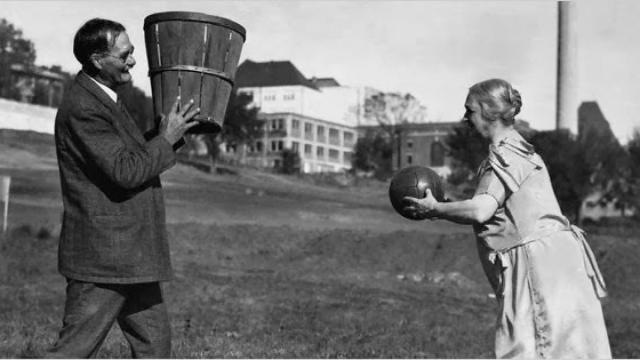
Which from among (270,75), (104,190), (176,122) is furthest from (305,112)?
(104,190)

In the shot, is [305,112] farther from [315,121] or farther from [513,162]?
[513,162]

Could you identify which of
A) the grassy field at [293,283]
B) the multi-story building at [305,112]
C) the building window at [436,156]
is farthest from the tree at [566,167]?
the multi-story building at [305,112]

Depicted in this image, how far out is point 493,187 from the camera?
527 cm

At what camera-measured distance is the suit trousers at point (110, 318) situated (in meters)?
4.95

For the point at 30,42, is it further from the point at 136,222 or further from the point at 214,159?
the point at 136,222

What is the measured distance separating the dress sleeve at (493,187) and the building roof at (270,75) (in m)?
120

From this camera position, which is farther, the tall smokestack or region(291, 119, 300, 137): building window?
region(291, 119, 300, 137): building window

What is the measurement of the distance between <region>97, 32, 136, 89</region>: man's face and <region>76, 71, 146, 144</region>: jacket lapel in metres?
0.09

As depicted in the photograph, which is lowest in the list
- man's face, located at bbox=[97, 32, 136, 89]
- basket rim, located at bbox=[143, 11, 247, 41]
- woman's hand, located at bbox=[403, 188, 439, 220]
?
woman's hand, located at bbox=[403, 188, 439, 220]

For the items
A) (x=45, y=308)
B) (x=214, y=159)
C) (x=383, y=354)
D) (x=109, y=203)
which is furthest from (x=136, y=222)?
(x=214, y=159)

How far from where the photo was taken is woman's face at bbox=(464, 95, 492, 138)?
18.0ft

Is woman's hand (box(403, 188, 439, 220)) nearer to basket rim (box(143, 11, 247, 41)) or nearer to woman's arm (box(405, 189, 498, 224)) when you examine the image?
woman's arm (box(405, 189, 498, 224))

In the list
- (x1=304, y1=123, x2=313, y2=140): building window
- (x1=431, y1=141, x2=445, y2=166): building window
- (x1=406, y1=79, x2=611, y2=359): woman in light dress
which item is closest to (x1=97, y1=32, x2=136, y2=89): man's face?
(x1=406, y1=79, x2=611, y2=359): woman in light dress

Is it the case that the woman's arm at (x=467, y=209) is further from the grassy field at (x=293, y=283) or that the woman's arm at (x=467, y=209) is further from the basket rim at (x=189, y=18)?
the grassy field at (x=293, y=283)
